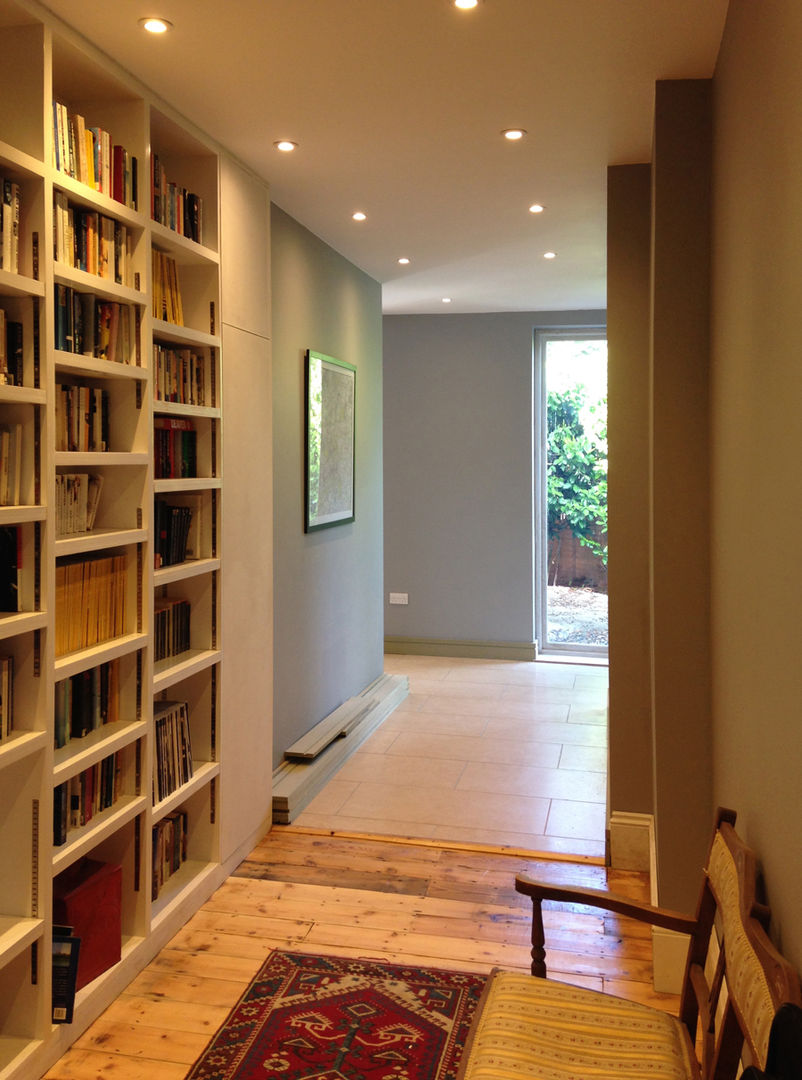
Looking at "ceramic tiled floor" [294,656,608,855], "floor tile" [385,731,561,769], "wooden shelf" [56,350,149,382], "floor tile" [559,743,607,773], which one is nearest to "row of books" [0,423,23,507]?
"wooden shelf" [56,350,149,382]

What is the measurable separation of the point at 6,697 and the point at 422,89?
2.18 meters

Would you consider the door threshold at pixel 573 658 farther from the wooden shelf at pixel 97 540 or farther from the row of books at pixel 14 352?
the row of books at pixel 14 352

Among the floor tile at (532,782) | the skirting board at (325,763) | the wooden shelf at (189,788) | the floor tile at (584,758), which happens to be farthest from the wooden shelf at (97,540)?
the floor tile at (584,758)

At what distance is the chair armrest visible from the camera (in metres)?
2.10

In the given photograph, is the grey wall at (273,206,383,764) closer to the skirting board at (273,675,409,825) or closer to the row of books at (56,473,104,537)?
the skirting board at (273,675,409,825)

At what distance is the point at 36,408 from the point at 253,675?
1.80m

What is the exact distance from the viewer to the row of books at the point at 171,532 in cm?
339

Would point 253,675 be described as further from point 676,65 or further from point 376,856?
point 676,65

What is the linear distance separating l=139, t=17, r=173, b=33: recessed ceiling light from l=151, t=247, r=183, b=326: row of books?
2.47 feet

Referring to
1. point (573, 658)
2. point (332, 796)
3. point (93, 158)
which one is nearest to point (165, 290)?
point (93, 158)

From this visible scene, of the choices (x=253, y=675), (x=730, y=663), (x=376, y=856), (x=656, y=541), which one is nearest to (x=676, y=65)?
(x=656, y=541)

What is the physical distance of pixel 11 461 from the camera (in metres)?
2.49

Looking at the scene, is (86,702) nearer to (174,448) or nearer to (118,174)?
(174,448)

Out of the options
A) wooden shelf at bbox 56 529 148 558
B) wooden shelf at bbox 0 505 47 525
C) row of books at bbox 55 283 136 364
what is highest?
row of books at bbox 55 283 136 364
